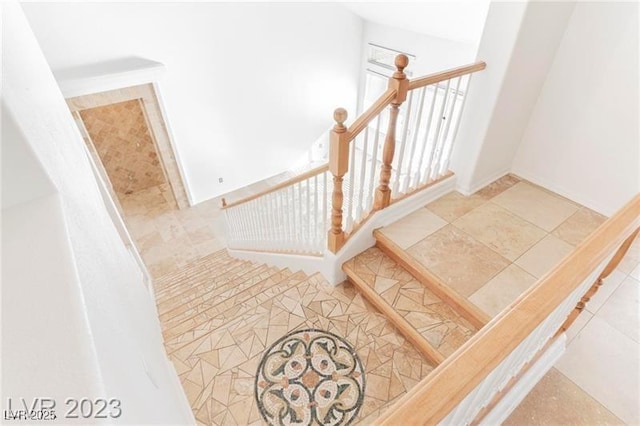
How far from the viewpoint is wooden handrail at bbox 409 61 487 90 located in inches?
79.1

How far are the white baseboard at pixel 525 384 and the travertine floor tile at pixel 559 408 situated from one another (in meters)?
0.05

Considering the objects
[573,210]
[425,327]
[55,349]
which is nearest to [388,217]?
[425,327]

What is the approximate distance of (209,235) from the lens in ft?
18.0

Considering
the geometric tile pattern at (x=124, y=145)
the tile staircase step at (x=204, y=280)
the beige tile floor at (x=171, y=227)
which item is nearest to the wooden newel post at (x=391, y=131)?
the tile staircase step at (x=204, y=280)

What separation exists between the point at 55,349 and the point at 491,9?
253 centimetres

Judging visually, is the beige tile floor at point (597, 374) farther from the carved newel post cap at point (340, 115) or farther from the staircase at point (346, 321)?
the carved newel post cap at point (340, 115)

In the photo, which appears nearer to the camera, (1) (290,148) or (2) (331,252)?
(2) (331,252)

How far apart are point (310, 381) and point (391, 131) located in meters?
1.52

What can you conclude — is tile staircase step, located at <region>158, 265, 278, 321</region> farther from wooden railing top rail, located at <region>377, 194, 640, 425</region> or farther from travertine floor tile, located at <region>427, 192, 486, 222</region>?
wooden railing top rail, located at <region>377, 194, 640, 425</region>

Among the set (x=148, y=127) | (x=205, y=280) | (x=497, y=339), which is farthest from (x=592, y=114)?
(x=148, y=127)

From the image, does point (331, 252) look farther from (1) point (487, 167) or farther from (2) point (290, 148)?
(2) point (290, 148)

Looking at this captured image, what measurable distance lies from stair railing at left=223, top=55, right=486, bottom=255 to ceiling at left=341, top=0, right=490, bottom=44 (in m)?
1.86

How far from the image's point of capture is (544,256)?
7.08 ft

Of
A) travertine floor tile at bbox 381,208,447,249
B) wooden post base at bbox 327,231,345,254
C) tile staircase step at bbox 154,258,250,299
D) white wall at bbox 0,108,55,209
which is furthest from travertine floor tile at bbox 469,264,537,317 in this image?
tile staircase step at bbox 154,258,250,299
